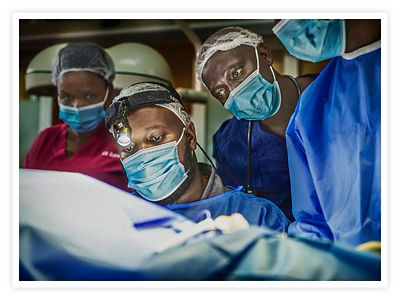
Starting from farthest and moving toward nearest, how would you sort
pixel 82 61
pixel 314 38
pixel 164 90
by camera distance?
pixel 82 61, pixel 164 90, pixel 314 38

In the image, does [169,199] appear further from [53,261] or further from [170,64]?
[170,64]

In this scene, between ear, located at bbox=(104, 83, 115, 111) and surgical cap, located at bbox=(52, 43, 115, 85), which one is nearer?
ear, located at bbox=(104, 83, 115, 111)

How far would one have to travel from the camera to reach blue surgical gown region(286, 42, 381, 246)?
1571mm

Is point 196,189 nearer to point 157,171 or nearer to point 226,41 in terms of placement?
point 157,171

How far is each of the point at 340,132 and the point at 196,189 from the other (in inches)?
22.1

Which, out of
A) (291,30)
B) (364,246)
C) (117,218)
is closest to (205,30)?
(291,30)

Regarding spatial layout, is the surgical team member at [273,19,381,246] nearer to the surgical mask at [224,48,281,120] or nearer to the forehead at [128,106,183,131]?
the surgical mask at [224,48,281,120]

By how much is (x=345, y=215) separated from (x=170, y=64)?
925mm

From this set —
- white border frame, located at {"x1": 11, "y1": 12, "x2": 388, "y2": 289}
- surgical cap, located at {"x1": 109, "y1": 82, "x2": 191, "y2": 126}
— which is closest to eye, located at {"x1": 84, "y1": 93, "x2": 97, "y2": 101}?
surgical cap, located at {"x1": 109, "y1": 82, "x2": 191, "y2": 126}

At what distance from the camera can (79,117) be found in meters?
1.99

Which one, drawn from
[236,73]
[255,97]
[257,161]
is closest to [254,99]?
[255,97]

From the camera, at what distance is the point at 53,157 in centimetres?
202

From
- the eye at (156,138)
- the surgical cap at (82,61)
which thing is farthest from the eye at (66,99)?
the eye at (156,138)

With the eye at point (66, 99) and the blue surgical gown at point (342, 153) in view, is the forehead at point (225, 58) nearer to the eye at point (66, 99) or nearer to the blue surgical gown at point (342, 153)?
the blue surgical gown at point (342, 153)
